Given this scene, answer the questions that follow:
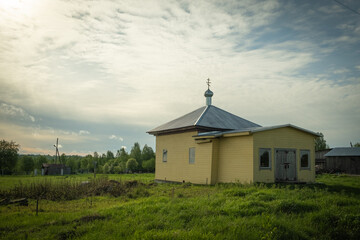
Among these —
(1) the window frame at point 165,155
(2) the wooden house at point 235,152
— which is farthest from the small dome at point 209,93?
(1) the window frame at point 165,155

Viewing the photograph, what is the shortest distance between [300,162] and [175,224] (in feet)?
39.1

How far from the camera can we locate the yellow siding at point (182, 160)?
1762 centimetres

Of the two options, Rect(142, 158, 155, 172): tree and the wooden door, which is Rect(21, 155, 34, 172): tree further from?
the wooden door

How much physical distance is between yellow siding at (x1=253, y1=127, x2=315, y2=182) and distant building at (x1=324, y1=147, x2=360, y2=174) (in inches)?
781

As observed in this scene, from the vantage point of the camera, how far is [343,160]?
3459cm

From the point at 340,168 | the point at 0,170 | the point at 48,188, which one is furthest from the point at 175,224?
the point at 0,170

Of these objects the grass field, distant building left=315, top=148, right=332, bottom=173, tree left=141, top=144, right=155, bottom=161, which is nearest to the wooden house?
the grass field

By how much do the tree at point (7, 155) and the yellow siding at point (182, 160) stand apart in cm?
3546

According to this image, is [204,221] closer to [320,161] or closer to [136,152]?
[320,161]

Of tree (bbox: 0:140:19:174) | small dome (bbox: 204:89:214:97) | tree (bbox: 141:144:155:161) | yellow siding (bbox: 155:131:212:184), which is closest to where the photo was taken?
Result: yellow siding (bbox: 155:131:212:184)

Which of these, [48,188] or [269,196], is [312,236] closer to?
[269,196]

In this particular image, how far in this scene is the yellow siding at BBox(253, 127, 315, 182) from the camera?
15281mm

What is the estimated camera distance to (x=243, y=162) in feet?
51.5

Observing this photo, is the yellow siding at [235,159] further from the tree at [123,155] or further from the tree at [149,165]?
the tree at [123,155]
